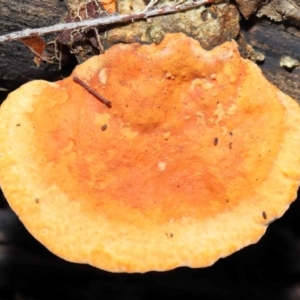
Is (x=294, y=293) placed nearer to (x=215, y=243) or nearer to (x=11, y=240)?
(x=215, y=243)

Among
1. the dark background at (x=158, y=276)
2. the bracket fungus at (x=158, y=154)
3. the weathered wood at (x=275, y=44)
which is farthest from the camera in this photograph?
the dark background at (x=158, y=276)

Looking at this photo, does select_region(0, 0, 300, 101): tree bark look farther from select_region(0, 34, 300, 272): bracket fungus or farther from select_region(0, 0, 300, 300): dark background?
select_region(0, 0, 300, 300): dark background

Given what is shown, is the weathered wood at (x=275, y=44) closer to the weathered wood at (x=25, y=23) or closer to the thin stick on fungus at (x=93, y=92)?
the thin stick on fungus at (x=93, y=92)

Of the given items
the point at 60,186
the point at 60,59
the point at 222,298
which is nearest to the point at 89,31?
the point at 60,59

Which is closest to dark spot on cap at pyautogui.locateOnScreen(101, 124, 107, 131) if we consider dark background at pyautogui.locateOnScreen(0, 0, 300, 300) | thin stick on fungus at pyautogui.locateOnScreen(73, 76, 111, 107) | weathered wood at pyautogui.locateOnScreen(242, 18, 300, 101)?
thin stick on fungus at pyautogui.locateOnScreen(73, 76, 111, 107)

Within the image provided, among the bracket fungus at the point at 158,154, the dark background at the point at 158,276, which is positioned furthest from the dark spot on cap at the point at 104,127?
the dark background at the point at 158,276

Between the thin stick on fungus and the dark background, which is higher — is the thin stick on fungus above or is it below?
above

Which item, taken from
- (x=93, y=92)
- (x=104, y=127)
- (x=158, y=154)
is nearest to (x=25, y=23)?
(x=93, y=92)

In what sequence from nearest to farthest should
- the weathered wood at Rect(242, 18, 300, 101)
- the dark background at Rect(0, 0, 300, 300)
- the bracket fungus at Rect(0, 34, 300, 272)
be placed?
the bracket fungus at Rect(0, 34, 300, 272) → the weathered wood at Rect(242, 18, 300, 101) → the dark background at Rect(0, 0, 300, 300)
